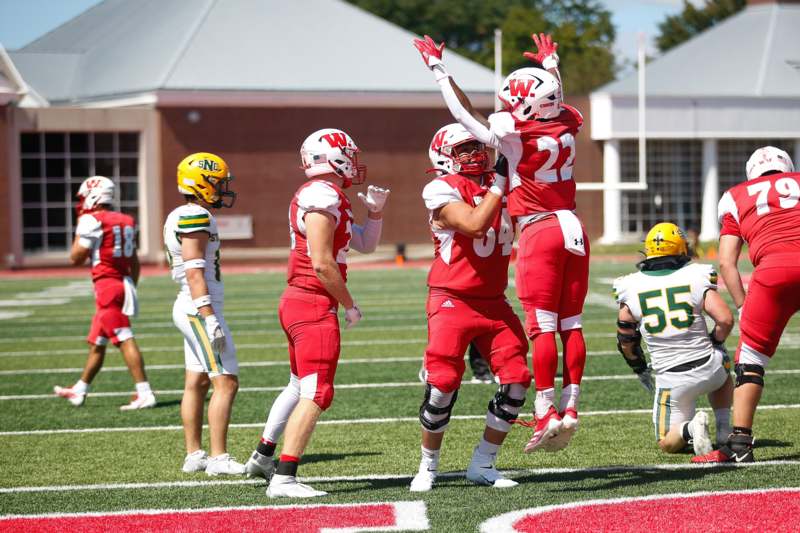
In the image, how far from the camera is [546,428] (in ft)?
20.1

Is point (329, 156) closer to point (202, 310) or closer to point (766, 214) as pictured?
point (202, 310)

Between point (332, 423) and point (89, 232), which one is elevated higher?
point (89, 232)

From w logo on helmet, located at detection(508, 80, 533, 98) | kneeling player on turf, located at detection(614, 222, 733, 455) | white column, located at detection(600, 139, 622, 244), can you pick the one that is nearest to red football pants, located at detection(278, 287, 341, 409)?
w logo on helmet, located at detection(508, 80, 533, 98)

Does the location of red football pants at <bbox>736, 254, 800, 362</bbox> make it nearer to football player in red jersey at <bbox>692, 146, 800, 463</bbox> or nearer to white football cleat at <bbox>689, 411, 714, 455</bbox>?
football player in red jersey at <bbox>692, 146, 800, 463</bbox>

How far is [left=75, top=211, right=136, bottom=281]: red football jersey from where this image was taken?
10.4 metres

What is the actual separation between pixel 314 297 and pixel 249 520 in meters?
1.25

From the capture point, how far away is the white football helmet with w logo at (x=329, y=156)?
654 cm

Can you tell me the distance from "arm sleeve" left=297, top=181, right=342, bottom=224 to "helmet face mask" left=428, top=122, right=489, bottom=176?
53 centimetres

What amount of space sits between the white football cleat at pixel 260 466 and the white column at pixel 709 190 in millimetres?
35752

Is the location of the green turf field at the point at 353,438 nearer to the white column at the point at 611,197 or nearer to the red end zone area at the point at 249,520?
the red end zone area at the point at 249,520

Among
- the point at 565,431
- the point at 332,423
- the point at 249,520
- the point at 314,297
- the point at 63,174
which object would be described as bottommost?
the point at 332,423

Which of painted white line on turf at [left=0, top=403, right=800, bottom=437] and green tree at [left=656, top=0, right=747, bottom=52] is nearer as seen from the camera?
painted white line on turf at [left=0, top=403, right=800, bottom=437]

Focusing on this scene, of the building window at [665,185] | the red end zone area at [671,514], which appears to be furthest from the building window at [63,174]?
the red end zone area at [671,514]

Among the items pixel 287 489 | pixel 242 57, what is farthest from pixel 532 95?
pixel 242 57
